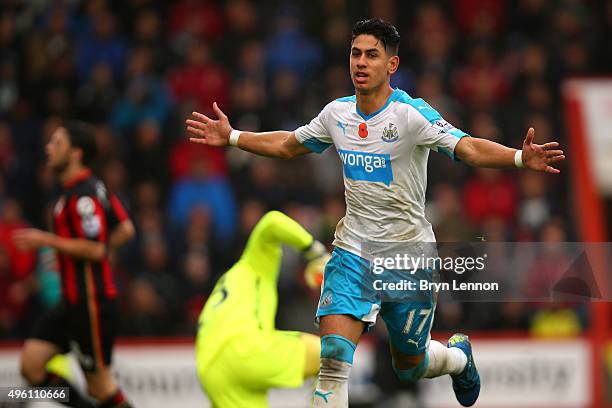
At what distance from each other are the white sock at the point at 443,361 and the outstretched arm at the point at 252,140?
159 centimetres

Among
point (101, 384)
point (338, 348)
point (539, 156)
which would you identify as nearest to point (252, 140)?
point (338, 348)

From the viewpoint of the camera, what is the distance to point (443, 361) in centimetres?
824

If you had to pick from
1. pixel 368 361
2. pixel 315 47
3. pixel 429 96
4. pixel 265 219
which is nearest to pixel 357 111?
pixel 265 219

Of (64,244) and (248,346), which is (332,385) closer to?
(248,346)

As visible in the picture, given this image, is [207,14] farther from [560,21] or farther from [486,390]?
[486,390]

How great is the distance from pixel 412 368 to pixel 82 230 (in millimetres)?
3045

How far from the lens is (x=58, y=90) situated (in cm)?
1619

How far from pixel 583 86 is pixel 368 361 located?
4476 mm

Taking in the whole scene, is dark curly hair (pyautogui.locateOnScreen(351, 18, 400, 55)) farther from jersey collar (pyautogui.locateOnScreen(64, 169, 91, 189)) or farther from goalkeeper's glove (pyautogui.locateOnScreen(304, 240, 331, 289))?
jersey collar (pyautogui.locateOnScreen(64, 169, 91, 189))

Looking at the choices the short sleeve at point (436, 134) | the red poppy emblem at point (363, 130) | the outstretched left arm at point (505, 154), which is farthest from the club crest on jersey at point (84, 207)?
the outstretched left arm at point (505, 154)

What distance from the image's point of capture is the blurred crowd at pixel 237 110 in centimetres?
1382

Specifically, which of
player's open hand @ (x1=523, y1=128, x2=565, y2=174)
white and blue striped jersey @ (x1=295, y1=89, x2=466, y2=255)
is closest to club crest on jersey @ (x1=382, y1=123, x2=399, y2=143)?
white and blue striped jersey @ (x1=295, y1=89, x2=466, y2=255)

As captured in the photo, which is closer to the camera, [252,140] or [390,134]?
[390,134]

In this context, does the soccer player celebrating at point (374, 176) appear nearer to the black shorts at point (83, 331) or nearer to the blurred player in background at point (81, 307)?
the blurred player in background at point (81, 307)
